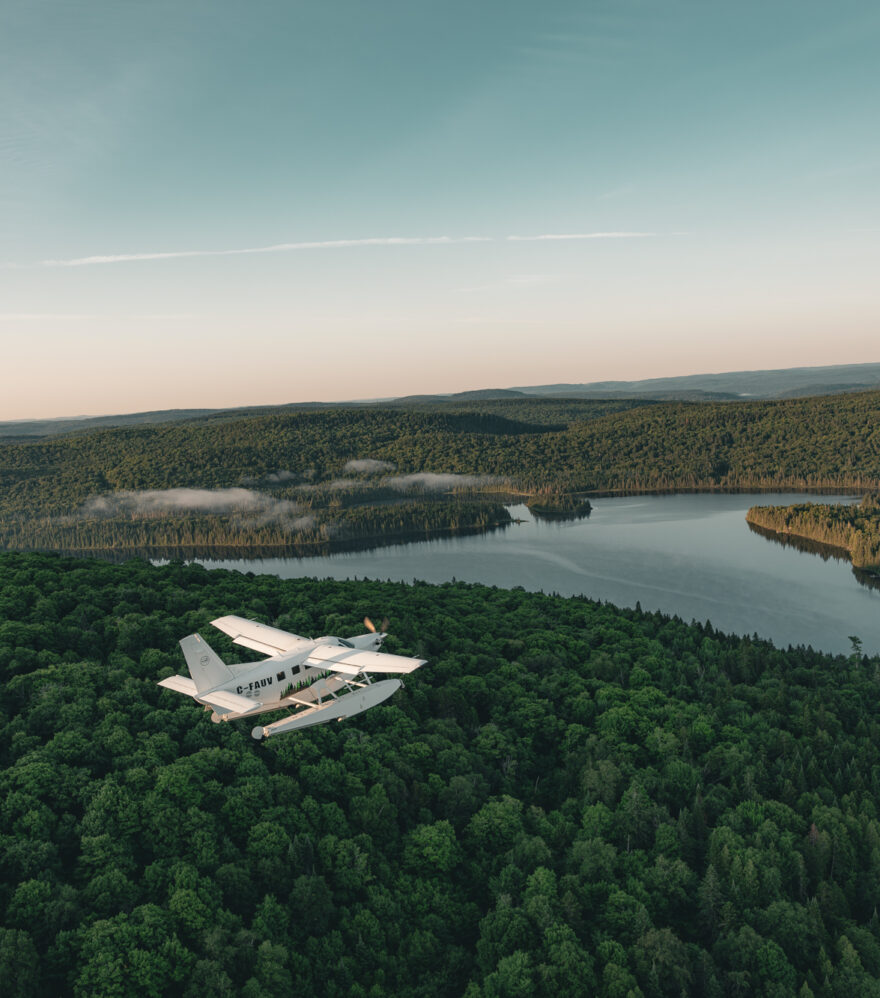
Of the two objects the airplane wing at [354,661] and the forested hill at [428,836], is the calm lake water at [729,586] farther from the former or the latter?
Result: the airplane wing at [354,661]

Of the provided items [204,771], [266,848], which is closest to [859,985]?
[266,848]

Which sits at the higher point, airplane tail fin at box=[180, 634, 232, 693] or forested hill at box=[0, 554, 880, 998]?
airplane tail fin at box=[180, 634, 232, 693]

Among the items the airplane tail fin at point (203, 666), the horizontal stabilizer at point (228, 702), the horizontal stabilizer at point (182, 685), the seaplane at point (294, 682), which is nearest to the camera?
the horizontal stabilizer at point (228, 702)

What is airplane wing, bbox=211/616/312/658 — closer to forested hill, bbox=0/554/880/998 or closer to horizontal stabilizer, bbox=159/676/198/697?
horizontal stabilizer, bbox=159/676/198/697

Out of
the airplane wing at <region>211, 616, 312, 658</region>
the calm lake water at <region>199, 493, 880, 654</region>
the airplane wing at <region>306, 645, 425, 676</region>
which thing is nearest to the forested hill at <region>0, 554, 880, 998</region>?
the airplane wing at <region>211, 616, 312, 658</region>

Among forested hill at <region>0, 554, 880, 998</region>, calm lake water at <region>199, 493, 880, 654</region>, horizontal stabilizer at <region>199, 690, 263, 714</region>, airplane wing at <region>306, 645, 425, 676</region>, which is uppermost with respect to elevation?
airplane wing at <region>306, 645, 425, 676</region>

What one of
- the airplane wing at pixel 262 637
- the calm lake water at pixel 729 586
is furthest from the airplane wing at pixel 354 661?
the calm lake water at pixel 729 586

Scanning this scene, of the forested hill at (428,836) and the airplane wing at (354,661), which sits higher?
the airplane wing at (354,661)
